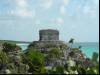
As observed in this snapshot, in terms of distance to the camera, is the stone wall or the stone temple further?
the stone wall

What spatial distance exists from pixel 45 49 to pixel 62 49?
2.87 metres

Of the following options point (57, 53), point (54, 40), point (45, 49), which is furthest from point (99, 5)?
point (54, 40)

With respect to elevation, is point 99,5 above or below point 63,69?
above

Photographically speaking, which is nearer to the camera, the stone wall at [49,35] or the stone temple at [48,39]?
the stone temple at [48,39]

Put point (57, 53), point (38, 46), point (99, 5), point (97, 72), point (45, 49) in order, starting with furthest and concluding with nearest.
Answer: point (38, 46) < point (45, 49) < point (57, 53) < point (97, 72) < point (99, 5)

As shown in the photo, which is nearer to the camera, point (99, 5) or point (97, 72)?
point (99, 5)

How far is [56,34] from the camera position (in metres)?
61.6

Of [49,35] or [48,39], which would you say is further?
[49,35]

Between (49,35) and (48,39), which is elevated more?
(49,35)

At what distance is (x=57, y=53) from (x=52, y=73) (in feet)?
127

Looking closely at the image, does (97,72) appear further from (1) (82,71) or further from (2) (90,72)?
(1) (82,71)

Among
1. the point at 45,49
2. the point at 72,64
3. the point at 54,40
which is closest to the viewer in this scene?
the point at 72,64

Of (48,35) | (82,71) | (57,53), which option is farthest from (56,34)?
(82,71)

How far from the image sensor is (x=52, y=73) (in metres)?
5.79
